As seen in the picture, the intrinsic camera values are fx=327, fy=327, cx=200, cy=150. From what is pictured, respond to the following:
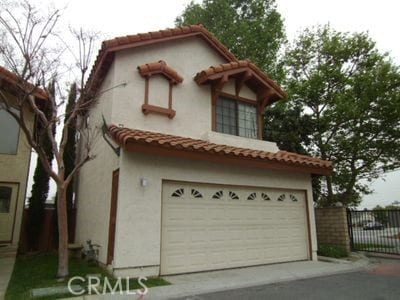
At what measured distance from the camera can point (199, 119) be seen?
10.8 m

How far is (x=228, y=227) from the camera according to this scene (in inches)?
360

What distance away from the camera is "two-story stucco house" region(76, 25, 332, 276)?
7859 millimetres

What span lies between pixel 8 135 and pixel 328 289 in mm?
12007

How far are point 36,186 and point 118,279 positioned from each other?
765 cm

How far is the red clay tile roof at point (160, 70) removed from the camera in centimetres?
985

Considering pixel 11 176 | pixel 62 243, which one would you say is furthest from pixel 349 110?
pixel 11 176

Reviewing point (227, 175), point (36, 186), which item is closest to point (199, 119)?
point (227, 175)

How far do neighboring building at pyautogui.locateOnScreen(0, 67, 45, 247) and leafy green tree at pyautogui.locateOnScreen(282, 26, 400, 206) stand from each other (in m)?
11.1

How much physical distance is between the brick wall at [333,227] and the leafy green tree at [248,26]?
9.70 metres

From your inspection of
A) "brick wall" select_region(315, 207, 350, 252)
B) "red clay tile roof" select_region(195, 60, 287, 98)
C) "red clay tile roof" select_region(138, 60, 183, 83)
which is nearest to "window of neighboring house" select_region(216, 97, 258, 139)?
"red clay tile roof" select_region(195, 60, 287, 98)

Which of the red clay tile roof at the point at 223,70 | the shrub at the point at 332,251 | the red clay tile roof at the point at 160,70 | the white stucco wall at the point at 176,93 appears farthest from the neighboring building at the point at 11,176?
the shrub at the point at 332,251

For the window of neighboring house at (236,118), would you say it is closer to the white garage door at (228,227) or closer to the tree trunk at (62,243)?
the white garage door at (228,227)

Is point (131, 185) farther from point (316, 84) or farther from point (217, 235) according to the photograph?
point (316, 84)

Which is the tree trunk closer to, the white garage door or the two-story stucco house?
the two-story stucco house
